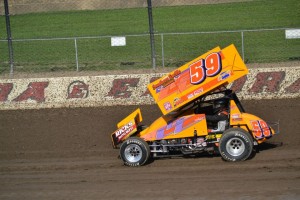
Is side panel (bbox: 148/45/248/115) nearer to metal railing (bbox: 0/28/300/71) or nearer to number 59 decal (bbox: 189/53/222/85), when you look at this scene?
number 59 decal (bbox: 189/53/222/85)

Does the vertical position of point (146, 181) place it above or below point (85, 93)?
below

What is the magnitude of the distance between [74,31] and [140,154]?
19.3 m

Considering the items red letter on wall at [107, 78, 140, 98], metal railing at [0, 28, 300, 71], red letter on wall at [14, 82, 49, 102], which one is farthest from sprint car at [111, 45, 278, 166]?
metal railing at [0, 28, 300, 71]

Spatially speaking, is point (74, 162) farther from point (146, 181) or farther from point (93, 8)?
point (93, 8)

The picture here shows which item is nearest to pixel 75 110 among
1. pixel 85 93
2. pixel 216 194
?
pixel 85 93

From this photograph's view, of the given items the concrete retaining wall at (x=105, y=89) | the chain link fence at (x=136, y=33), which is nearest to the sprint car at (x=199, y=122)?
the concrete retaining wall at (x=105, y=89)

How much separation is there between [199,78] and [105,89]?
6501 mm

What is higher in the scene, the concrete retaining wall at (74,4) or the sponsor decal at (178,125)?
the concrete retaining wall at (74,4)

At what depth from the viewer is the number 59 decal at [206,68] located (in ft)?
42.2

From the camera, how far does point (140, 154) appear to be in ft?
42.9

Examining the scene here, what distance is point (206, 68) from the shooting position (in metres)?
12.9

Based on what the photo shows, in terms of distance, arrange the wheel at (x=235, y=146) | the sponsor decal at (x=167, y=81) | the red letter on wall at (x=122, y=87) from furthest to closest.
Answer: the red letter on wall at (x=122, y=87) < the sponsor decal at (x=167, y=81) < the wheel at (x=235, y=146)

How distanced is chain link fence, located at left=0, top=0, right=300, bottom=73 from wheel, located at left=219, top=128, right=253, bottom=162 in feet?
24.5

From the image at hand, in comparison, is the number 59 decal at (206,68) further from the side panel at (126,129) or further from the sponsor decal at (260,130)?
the side panel at (126,129)
